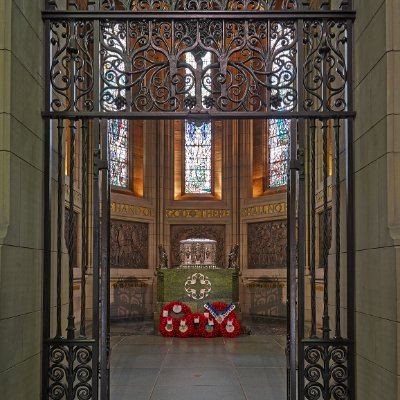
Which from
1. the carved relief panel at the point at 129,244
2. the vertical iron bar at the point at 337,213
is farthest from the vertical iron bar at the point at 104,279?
the carved relief panel at the point at 129,244

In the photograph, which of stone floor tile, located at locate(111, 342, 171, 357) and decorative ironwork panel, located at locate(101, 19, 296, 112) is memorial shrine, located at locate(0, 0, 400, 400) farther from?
stone floor tile, located at locate(111, 342, 171, 357)

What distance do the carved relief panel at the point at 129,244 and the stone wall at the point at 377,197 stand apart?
10.5m

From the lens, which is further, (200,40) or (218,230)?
(218,230)

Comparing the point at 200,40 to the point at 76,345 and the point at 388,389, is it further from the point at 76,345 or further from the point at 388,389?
the point at 388,389

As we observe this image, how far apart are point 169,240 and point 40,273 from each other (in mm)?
11276

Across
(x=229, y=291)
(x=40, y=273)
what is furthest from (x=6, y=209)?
(x=229, y=291)

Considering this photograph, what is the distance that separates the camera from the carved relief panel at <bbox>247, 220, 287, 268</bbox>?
15.1 meters

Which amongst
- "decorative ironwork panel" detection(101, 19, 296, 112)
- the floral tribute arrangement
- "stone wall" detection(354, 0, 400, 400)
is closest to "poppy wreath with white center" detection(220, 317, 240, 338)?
the floral tribute arrangement

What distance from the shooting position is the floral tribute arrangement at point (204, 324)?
444 inches

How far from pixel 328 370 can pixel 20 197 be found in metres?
2.93

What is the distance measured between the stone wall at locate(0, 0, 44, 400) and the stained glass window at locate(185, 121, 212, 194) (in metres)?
11.7

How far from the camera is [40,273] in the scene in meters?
5.15

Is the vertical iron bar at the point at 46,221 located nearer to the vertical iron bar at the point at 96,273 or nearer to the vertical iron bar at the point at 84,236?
the vertical iron bar at the point at 84,236

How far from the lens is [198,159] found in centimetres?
1700
